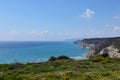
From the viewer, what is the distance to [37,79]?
16.6 metres

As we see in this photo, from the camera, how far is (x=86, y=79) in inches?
650

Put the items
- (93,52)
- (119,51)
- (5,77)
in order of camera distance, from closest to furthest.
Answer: (5,77), (119,51), (93,52)

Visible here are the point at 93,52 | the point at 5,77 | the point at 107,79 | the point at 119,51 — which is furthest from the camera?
the point at 93,52

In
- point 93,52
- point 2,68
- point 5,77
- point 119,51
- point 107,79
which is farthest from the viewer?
point 93,52

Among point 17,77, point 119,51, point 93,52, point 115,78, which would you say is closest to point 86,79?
point 115,78

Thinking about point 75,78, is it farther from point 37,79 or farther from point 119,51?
point 119,51

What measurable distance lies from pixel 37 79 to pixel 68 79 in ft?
7.14

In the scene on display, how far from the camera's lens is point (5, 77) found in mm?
17469

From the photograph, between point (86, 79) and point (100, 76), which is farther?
point (100, 76)

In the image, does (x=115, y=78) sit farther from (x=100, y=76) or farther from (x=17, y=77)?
(x=17, y=77)

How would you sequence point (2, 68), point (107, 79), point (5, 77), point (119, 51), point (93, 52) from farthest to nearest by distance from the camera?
point (93, 52), point (119, 51), point (2, 68), point (5, 77), point (107, 79)

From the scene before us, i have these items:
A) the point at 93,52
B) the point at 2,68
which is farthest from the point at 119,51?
the point at 2,68

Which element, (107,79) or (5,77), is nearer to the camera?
(107,79)

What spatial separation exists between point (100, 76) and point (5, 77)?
7056 mm
